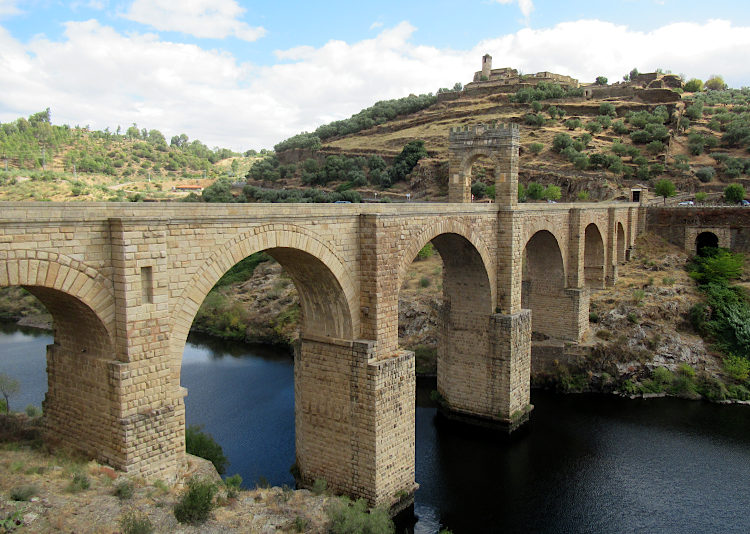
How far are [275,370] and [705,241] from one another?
924 inches

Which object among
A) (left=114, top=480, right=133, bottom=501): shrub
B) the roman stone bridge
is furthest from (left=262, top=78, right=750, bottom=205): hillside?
(left=114, top=480, right=133, bottom=501): shrub

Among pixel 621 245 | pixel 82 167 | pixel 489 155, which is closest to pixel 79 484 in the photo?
pixel 489 155

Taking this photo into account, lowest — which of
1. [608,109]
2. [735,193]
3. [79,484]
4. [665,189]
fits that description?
[79,484]

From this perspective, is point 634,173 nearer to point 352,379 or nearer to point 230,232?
point 352,379

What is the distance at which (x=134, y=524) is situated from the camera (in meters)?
7.11

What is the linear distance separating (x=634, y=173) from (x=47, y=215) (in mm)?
39128

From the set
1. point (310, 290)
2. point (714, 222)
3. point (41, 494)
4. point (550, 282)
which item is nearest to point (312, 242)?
point (310, 290)

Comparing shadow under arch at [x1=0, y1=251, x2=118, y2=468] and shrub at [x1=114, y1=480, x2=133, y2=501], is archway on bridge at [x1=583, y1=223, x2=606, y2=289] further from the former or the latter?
shrub at [x1=114, y1=480, x2=133, y2=501]

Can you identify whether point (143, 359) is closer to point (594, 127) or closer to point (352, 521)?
point (352, 521)

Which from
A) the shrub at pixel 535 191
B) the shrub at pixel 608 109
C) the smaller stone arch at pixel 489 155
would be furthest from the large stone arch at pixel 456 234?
the shrub at pixel 608 109

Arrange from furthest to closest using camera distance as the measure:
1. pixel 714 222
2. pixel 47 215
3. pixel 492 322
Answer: pixel 714 222 < pixel 492 322 < pixel 47 215

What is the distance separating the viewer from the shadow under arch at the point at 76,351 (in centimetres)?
738

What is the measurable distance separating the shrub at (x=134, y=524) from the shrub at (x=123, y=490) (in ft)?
1.18

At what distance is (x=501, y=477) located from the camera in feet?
49.5
